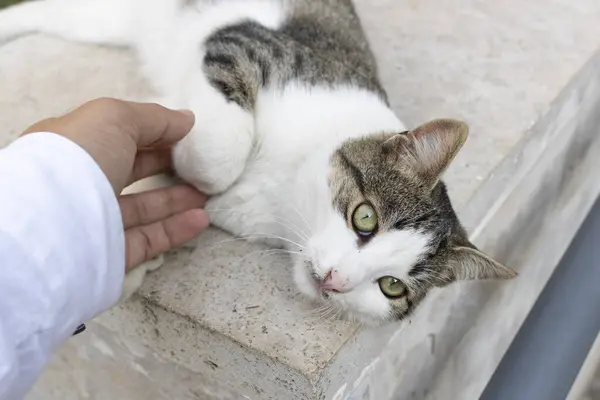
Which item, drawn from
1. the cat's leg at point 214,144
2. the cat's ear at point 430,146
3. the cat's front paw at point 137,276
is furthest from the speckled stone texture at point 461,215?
the cat's ear at point 430,146

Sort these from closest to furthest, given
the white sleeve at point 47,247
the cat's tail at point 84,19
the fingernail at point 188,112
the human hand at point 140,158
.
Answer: the white sleeve at point 47,247 → the human hand at point 140,158 → the fingernail at point 188,112 → the cat's tail at point 84,19

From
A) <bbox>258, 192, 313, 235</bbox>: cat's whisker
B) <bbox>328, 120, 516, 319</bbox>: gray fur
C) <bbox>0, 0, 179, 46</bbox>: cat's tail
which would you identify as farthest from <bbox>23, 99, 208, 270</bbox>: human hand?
<bbox>0, 0, 179, 46</bbox>: cat's tail

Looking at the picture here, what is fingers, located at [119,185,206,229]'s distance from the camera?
40.1 inches

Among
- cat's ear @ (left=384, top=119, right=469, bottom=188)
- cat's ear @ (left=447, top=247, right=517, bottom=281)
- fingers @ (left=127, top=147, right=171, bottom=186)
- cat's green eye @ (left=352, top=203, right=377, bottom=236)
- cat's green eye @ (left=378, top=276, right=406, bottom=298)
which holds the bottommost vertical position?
fingers @ (left=127, top=147, right=171, bottom=186)

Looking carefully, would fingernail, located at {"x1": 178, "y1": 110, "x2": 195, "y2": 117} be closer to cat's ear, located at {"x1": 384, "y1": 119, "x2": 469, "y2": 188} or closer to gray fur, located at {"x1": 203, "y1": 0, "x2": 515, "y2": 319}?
gray fur, located at {"x1": 203, "y1": 0, "x2": 515, "y2": 319}

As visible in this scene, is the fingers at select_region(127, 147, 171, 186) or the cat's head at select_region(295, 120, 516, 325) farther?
the fingers at select_region(127, 147, 171, 186)

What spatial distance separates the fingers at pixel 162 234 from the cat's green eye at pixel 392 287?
11.8 inches

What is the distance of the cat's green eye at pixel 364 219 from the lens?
0.90 meters

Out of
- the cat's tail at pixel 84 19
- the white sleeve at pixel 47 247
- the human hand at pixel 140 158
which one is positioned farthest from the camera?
the cat's tail at pixel 84 19

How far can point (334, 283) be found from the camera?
864mm

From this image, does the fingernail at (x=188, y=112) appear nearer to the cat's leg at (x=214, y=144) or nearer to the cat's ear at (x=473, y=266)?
the cat's leg at (x=214, y=144)

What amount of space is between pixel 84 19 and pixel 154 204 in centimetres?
67

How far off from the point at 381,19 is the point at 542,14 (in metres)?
0.39

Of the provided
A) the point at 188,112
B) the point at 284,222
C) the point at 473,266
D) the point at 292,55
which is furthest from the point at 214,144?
the point at 473,266
